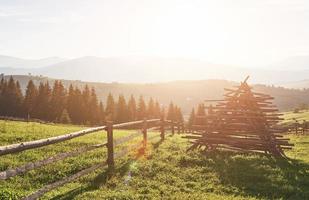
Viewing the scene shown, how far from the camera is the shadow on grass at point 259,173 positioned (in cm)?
1338

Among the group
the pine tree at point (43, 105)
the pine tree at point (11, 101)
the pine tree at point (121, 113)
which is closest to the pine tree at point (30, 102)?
the pine tree at point (43, 105)

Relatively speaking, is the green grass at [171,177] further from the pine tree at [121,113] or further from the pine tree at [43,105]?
the pine tree at [121,113]

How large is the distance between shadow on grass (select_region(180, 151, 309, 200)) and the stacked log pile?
2.98ft

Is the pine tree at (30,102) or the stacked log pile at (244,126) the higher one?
the stacked log pile at (244,126)

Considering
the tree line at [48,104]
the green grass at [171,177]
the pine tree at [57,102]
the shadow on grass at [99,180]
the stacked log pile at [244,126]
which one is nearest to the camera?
the shadow on grass at [99,180]

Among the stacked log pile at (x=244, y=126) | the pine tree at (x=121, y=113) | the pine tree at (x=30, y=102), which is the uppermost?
the stacked log pile at (x=244, y=126)

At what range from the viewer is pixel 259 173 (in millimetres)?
16234

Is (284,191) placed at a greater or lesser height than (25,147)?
lesser

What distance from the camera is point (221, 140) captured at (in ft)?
73.8

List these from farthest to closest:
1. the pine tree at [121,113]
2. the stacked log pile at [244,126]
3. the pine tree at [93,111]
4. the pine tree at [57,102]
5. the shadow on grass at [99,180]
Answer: the pine tree at [121,113], the pine tree at [93,111], the pine tree at [57,102], the stacked log pile at [244,126], the shadow on grass at [99,180]

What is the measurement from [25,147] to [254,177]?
978 cm

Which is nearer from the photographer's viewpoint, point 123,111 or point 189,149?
point 189,149

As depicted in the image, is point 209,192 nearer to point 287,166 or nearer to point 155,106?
point 287,166

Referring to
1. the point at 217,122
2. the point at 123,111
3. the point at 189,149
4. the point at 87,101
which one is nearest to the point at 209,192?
the point at 189,149
